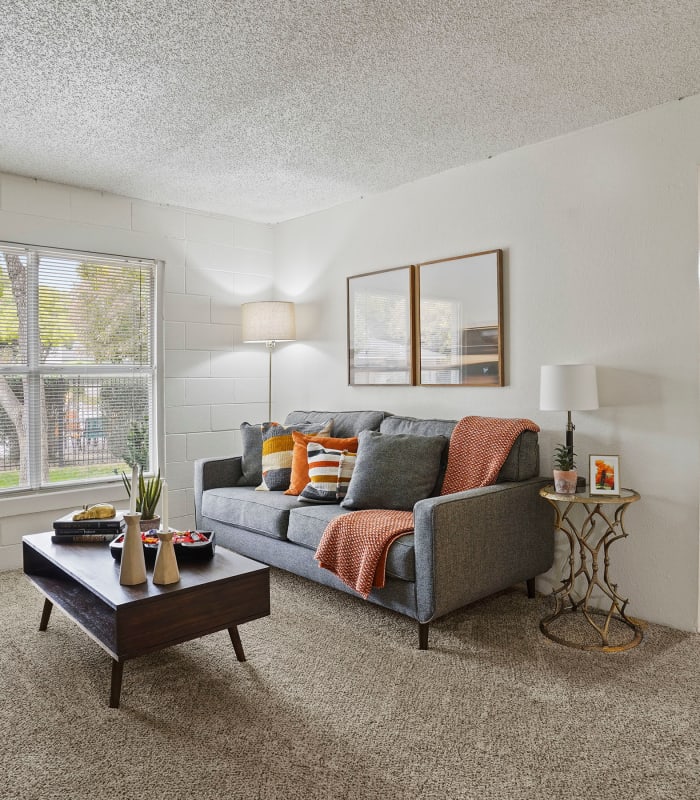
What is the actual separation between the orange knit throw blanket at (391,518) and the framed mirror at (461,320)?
0.44 metres

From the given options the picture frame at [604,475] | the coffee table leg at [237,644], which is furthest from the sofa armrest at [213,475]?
the picture frame at [604,475]

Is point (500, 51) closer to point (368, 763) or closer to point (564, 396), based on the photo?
point (564, 396)

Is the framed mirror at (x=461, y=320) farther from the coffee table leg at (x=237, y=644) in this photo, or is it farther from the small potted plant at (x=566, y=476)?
the coffee table leg at (x=237, y=644)

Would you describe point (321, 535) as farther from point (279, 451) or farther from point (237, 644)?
point (279, 451)

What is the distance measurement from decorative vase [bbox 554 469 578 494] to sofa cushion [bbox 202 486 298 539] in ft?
4.60

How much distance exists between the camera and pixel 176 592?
2.23m

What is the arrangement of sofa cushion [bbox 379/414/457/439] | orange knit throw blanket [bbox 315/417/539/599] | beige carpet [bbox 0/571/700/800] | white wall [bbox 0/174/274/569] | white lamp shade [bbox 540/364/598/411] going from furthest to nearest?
1. white wall [bbox 0/174/274/569]
2. sofa cushion [bbox 379/414/457/439]
3. white lamp shade [bbox 540/364/598/411]
4. orange knit throw blanket [bbox 315/417/539/599]
5. beige carpet [bbox 0/571/700/800]

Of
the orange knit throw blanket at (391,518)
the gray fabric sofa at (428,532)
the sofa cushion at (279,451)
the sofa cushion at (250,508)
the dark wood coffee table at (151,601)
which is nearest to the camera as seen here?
the dark wood coffee table at (151,601)

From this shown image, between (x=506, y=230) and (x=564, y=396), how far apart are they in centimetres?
114

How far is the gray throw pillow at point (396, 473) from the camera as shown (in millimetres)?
3195

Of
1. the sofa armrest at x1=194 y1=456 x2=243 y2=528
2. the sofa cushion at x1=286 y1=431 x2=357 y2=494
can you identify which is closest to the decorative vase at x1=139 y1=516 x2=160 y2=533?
the sofa cushion at x1=286 y1=431 x2=357 y2=494

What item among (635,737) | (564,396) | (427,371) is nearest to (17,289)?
(427,371)

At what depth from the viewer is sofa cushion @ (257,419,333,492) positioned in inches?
152

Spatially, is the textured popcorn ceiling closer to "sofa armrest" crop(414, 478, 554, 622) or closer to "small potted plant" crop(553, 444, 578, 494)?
"small potted plant" crop(553, 444, 578, 494)
